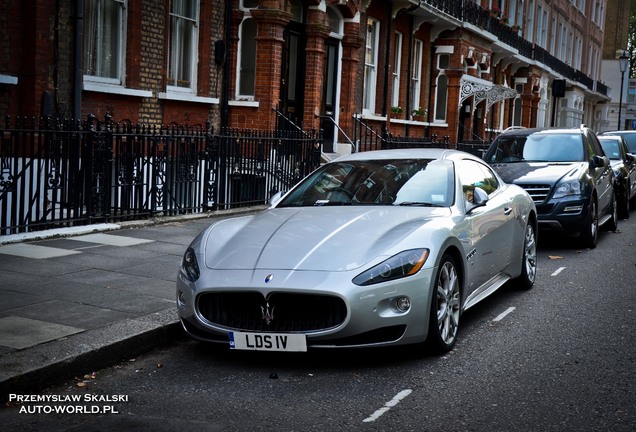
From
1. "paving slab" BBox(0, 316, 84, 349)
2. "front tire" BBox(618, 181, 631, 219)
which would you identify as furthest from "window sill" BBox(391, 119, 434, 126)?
"paving slab" BBox(0, 316, 84, 349)

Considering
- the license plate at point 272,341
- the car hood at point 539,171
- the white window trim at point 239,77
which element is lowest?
the license plate at point 272,341

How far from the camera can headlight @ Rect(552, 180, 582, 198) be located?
12234mm

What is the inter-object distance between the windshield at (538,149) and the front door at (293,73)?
671 cm

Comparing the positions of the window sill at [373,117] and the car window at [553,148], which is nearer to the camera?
the car window at [553,148]

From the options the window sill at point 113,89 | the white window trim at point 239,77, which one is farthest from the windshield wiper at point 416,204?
the white window trim at point 239,77

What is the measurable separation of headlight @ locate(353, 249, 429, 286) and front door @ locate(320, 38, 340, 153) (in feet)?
51.0

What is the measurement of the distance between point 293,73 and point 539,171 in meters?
8.82

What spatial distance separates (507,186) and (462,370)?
144 inches

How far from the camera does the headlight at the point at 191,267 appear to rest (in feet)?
20.0

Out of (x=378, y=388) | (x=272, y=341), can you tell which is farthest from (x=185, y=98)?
(x=378, y=388)

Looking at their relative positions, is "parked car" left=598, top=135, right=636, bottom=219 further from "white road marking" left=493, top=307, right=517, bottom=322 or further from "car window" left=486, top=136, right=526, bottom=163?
"white road marking" left=493, top=307, right=517, bottom=322

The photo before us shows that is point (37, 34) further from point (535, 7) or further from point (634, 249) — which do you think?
point (535, 7)

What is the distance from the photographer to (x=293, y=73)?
20188mm

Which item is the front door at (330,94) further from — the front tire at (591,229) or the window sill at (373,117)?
the front tire at (591,229)
